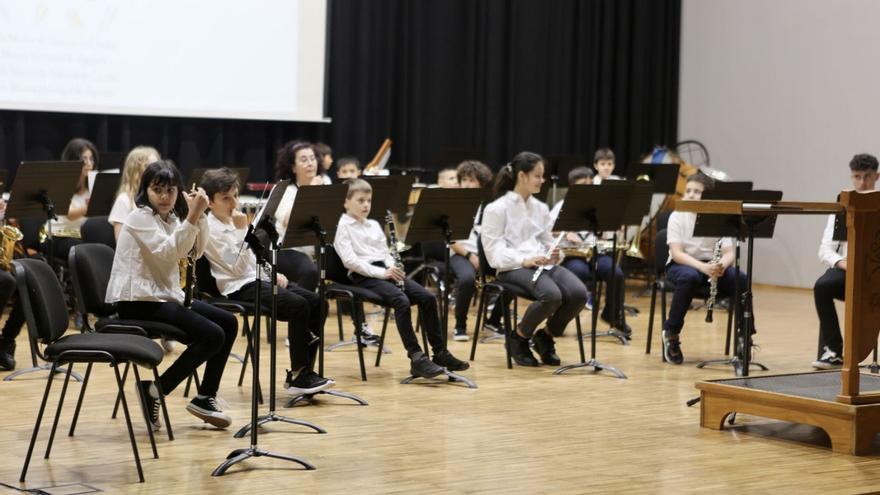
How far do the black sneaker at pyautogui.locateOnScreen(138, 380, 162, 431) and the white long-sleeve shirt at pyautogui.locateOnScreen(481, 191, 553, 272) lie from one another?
2435mm

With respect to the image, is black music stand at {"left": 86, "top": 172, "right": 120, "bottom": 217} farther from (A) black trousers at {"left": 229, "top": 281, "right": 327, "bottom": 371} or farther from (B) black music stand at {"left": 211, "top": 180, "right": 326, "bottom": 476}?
(B) black music stand at {"left": 211, "top": 180, "right": 326, "bottom": 476}

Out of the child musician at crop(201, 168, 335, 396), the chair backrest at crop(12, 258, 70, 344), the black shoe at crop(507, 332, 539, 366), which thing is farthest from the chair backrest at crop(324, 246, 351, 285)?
the chair backrest at crop(12, 258, 70, 344)

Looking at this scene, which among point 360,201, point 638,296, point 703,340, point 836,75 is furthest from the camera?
point 836,75

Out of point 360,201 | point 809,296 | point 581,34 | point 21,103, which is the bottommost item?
point 809,296

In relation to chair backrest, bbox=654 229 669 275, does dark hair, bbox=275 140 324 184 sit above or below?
above

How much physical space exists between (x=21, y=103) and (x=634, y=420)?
6.05 meters

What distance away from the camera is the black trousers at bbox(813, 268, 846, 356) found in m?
7.02

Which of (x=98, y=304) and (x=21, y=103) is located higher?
(x=21, y=103)

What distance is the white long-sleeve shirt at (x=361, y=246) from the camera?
254 inches

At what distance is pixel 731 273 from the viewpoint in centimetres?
723

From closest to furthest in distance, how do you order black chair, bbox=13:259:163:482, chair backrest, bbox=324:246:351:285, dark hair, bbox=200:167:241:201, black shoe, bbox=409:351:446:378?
black chair, bbox=13:259:163:482
dark hair, bbox=200:167:241:201
black shoe, bbox=409:351:446:378
chair backrest, bbox=324:246:351:285

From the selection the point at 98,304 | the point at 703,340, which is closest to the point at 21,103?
the point at 98,304

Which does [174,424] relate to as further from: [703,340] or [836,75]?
[836,75]

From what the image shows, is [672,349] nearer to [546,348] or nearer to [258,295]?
[546,348]
